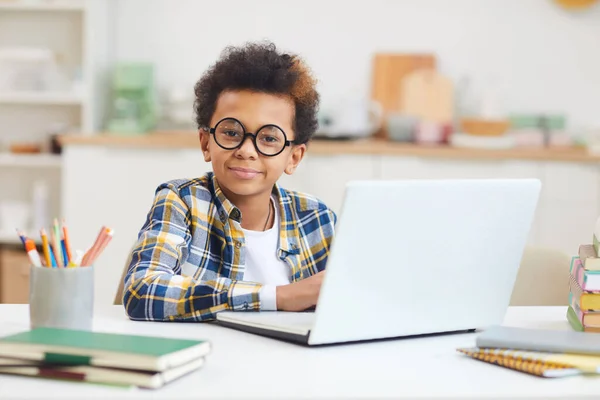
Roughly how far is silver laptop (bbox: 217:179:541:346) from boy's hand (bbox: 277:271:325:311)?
3cm

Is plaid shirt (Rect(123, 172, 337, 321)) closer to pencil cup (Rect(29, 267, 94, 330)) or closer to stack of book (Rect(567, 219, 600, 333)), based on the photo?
pencil cup (Rect(29, 267, 94, 330))

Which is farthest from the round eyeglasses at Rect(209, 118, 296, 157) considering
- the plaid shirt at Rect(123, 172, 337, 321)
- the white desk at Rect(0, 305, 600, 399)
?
the white desk at Rect(0, 305, 600, 399)

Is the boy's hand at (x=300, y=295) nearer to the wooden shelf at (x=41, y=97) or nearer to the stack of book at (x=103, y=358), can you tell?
the stack of book at (x=103, y=358)

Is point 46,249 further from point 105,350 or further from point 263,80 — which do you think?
point 263,80

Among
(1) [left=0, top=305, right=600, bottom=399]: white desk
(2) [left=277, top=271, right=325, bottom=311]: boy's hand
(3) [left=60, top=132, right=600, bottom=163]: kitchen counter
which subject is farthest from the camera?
(3) [left=60, top=132, right=600, bottom=163]: kitchen counter

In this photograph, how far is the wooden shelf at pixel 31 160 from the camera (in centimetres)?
393

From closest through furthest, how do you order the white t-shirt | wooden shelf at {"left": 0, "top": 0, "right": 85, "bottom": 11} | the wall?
1. the white t-shirt
2. wooden shelf at {"left": 0, "top": 0, "right": 85, "bottom": 11}
3. the wall

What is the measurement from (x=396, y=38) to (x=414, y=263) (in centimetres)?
294

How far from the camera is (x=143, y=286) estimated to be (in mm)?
1423

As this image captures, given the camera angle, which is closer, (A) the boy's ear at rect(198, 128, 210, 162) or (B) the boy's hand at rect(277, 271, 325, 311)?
(B) the boy's hand at rect(277, 271, 325, 311)

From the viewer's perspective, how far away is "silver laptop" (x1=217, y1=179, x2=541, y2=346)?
119 cm

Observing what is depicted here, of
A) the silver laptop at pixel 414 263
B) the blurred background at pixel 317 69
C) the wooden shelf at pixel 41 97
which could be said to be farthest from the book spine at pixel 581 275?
the wooden shelf at pixel 41 97

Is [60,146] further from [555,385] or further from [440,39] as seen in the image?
[555,385]

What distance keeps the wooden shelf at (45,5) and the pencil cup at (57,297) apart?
2830mm
